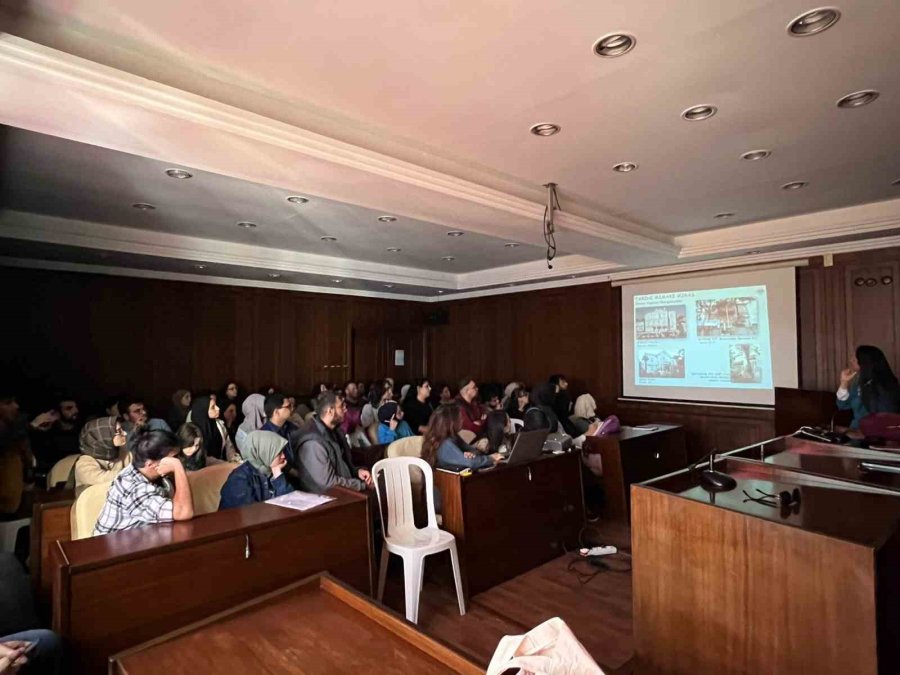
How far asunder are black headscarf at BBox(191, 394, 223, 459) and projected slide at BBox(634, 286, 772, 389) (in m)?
5.08

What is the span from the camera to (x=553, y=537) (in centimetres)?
386

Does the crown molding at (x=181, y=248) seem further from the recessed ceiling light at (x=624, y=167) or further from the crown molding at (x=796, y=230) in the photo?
the recessed ceiling light at (x=624, y=167)

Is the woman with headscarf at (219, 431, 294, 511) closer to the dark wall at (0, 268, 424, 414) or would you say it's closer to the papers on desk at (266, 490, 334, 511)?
the papers on desk at (266, 490, 334, 511)

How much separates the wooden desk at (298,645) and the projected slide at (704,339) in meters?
5.52

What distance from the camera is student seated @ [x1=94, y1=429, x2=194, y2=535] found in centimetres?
227

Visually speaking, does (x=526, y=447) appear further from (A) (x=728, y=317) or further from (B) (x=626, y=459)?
(A) (x=728, y=317)

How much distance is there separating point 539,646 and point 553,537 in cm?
292

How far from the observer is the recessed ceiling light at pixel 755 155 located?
3.20 metres

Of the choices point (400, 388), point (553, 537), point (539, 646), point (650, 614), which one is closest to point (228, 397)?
point (400, 388)

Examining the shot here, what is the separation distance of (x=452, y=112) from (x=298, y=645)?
96.0 inches

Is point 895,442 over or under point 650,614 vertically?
over

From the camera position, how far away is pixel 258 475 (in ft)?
9.40

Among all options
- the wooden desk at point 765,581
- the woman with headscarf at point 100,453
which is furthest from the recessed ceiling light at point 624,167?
the woman with headscarf at point 100,453

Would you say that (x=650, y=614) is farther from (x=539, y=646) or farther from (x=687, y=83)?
(x=687, y=83)
